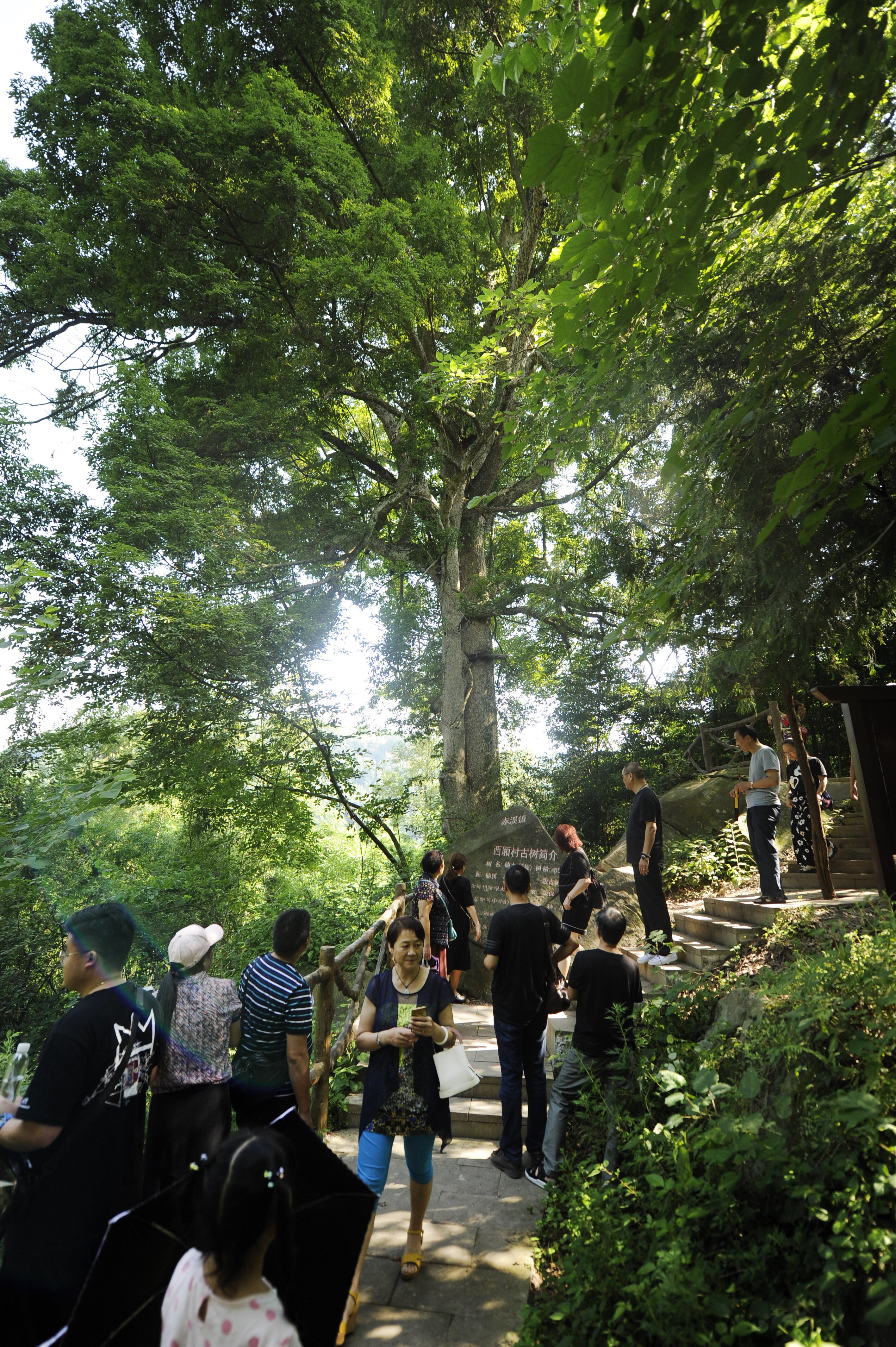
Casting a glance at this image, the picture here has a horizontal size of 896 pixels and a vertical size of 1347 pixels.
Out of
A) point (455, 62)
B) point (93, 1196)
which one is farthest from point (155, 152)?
point (93, 1196)

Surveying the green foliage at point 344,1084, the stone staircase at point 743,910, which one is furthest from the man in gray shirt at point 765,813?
the green foliage at point 344,1084

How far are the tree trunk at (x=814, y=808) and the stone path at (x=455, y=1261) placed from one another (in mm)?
3397

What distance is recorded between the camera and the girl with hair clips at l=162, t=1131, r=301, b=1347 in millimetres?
1559

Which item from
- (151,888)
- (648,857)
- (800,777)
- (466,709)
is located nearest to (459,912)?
(648,857)

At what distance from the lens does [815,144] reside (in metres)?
2.71

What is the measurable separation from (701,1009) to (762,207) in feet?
14.5

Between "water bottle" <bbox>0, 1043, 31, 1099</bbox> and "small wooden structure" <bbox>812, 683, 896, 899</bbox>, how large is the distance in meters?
4.88

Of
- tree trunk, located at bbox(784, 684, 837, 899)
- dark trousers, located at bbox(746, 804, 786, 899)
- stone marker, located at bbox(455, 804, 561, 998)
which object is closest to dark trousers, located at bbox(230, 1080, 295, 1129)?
dark trousers, located at bbox(746, 804, 786, 899)

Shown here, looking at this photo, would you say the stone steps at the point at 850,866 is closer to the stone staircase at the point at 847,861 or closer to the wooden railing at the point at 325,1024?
the stone staircase at the point at 847,861

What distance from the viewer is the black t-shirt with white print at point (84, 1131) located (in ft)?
7.10

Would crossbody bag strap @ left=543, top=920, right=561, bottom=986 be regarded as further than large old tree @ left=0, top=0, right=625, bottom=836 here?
No

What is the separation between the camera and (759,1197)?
279 centimetres

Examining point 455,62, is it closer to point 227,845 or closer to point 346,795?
point 346,795

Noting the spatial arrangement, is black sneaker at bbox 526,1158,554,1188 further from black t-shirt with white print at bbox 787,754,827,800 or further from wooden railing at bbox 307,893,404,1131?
black t-shirt with white print at bbox 787,754,827,800
